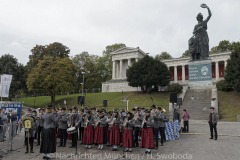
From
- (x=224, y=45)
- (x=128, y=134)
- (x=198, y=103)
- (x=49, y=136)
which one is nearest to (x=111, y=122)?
(x=128, y=134)

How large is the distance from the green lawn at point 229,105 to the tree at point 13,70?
44.6m

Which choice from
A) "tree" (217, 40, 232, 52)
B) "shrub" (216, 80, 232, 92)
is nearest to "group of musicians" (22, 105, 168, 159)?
"shrub" (216, 80, 232, 92)

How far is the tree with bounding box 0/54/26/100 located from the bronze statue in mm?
41478

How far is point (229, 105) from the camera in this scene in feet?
126

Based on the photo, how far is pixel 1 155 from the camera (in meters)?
12.0

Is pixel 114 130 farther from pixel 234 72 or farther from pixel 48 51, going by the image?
pixel 48 51

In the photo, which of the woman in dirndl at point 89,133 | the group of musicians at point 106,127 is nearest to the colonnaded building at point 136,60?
the group of musicians at point 106,127

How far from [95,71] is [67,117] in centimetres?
6954

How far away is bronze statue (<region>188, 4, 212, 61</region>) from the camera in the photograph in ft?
117

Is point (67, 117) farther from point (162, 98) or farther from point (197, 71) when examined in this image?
point (162, 98)

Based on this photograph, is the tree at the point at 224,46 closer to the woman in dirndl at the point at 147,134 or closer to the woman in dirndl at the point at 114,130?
the woman in dirndl at the point at 114,130

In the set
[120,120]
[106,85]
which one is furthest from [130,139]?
[106,85]

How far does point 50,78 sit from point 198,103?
29303 millimetres

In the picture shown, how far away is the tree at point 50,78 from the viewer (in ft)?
166
